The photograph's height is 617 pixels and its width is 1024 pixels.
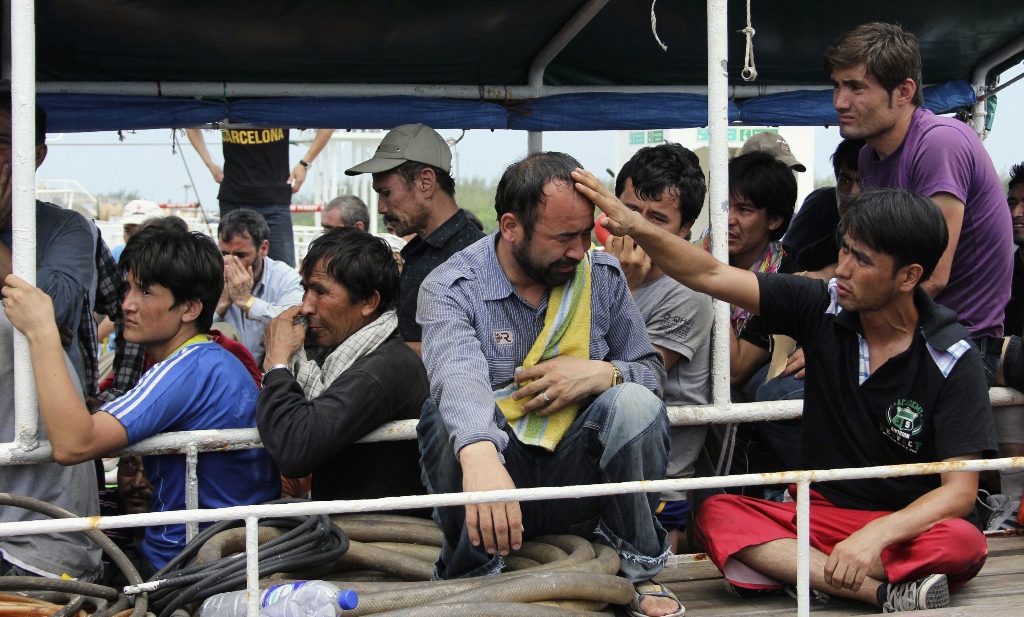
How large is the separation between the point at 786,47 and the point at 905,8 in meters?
0.66

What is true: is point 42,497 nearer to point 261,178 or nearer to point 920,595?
point 920,595

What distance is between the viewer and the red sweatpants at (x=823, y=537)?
9.20ft

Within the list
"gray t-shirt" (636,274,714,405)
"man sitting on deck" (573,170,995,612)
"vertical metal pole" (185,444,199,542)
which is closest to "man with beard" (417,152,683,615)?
"man sitting on deck" (573,170,995,612)

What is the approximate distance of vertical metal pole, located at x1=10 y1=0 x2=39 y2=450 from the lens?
2.87 metres

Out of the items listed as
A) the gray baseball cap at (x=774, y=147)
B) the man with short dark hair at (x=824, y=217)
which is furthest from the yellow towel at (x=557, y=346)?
the gray baseball cap at (x=774, y=147)

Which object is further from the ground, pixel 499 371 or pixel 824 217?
pixel 824 217

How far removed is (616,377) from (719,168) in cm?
92

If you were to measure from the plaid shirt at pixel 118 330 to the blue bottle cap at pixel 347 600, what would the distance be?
5.66 feet

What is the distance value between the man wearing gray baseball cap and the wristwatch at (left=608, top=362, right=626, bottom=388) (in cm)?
151

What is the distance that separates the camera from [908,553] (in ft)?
9.31

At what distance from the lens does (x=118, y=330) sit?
186 inches

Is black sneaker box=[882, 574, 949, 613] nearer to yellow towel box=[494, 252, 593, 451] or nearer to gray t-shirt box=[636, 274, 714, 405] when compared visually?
gray t-shirt box=[636, 274, 714, 405]

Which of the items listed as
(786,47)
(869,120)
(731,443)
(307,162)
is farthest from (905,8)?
(307,162)

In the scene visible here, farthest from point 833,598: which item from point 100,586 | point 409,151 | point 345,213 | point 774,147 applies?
point 345,213
